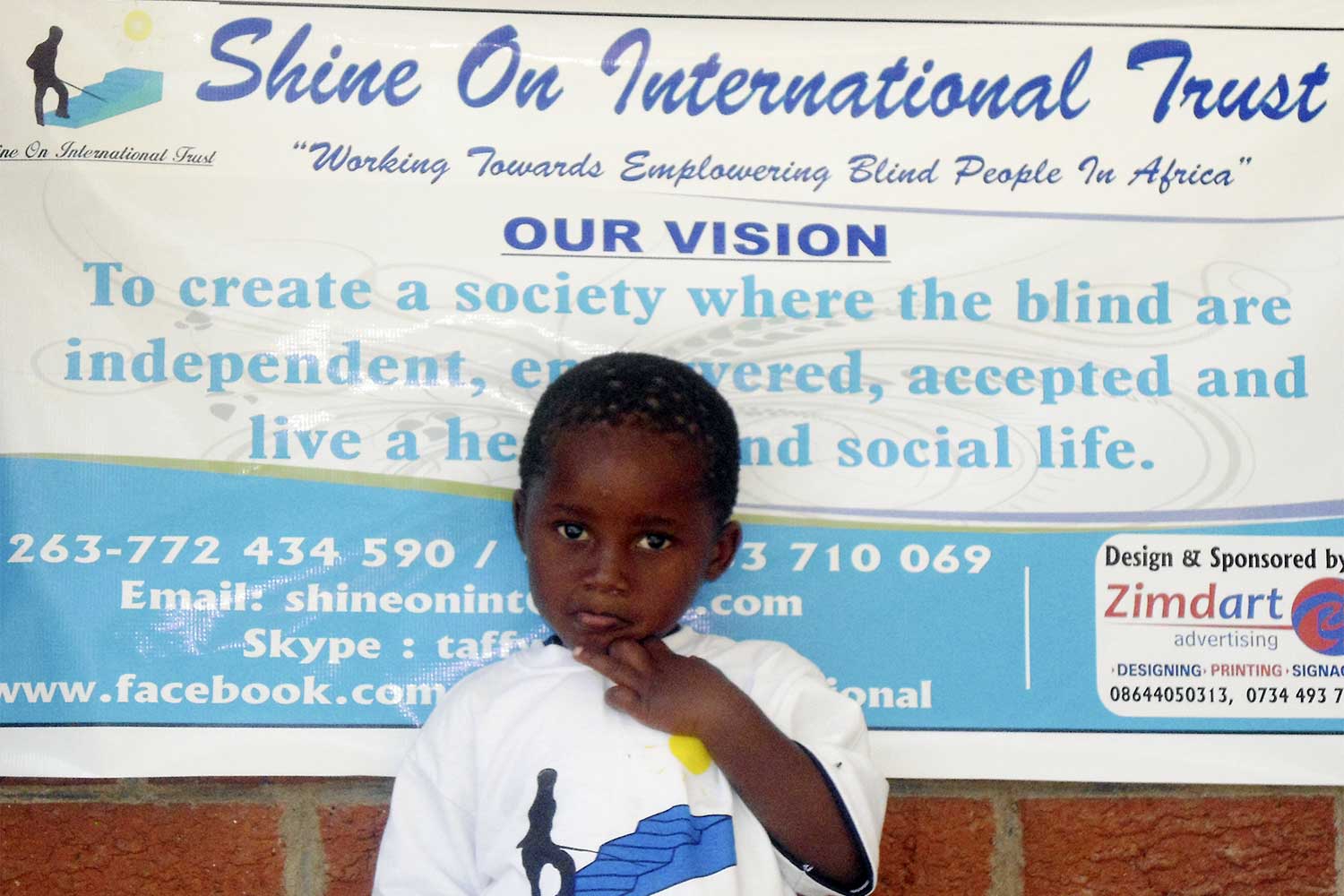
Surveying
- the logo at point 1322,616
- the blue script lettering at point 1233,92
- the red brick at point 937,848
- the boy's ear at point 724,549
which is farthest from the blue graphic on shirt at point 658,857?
the blue script lettering at point 1233,92

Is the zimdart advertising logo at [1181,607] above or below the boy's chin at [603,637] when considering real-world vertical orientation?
above

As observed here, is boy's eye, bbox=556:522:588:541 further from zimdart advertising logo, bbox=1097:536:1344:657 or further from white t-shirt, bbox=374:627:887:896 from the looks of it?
zimdart advertising logo, bbox=1097:536:1344:657

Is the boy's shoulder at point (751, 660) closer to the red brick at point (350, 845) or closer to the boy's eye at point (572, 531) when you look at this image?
the boy's eye at point (572, 531)

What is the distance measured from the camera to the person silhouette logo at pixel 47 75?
1558 millimetres

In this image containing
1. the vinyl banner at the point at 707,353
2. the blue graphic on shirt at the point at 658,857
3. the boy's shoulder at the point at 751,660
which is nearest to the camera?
the blue graphic on shirt at the point at 658,857

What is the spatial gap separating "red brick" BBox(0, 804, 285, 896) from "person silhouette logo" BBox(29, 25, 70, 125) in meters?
0.86

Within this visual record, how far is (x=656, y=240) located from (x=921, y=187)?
338 millimetres

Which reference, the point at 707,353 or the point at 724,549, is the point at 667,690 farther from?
the point at 707,353

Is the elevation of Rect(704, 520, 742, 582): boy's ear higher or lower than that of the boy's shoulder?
higher

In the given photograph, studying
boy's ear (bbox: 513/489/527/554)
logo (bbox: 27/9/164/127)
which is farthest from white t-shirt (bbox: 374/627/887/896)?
logo (bbox: 27/9/164/127)

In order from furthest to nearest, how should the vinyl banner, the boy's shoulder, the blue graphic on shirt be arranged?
the vinyl banner < the boy's shoulder < the blue graphic on shirt

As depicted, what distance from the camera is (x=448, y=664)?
1.55 metres

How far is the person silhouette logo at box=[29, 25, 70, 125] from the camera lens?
1.56 meters

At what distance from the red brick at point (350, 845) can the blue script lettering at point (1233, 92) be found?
1316 millimetres
